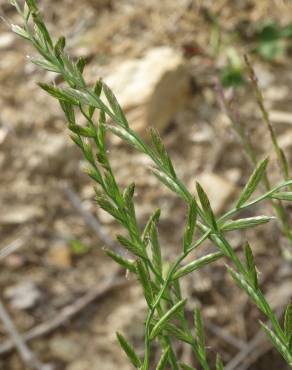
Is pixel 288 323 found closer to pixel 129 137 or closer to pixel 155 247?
pixel 155 247

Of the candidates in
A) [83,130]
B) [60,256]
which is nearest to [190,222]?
[83,130]

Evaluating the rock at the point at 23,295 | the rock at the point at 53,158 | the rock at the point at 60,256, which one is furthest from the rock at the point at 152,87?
the rock at the point at 23,295

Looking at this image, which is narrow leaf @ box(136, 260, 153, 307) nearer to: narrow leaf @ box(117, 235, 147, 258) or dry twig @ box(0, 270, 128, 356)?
narrow leaf @ box(117, 235, 147, 258)

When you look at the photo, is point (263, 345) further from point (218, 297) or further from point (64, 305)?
point (64, 305)

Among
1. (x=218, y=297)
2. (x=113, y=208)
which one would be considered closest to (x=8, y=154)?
(x=218, y=297)

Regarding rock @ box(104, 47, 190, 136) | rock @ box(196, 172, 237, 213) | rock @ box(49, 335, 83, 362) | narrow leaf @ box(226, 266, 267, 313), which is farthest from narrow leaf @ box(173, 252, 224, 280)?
rock @ box(104, 47, 190, 136)

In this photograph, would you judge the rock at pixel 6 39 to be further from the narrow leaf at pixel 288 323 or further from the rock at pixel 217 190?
the narrow leaf at pixel 288 323
